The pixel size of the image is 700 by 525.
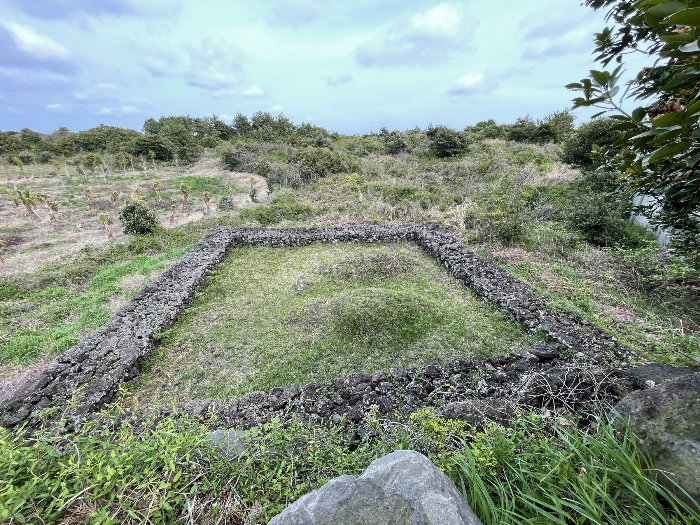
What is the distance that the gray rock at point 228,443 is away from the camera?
7.81ft

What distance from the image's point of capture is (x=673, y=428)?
165cm

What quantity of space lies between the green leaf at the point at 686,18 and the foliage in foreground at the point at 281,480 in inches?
70.3

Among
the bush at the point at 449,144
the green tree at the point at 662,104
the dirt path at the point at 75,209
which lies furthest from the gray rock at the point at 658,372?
the bush at the point at 449,144

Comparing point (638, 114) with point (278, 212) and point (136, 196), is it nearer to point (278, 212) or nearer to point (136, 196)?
point (278, 212)

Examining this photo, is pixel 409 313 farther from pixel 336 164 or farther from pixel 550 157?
pixel 550 157

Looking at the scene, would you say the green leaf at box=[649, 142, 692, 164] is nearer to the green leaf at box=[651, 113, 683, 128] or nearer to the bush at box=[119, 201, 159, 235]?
the green leaf at box=[651, 113, 683, 128]

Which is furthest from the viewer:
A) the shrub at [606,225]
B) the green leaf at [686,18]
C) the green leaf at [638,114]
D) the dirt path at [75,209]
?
the dirt path at [75,209]

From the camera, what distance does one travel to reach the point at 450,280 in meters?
7.65

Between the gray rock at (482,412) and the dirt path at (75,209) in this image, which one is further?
the dirt path at (75,209)

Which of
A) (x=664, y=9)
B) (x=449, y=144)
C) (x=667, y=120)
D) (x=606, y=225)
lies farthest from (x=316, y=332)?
(x=449, y=144)

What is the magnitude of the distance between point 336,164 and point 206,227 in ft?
32.7

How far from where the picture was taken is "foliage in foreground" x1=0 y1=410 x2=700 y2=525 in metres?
1.51

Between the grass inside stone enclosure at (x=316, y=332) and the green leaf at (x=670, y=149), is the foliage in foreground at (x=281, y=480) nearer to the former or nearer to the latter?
the green leaf at (x=670, y=149)

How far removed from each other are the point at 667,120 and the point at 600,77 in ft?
1.81
